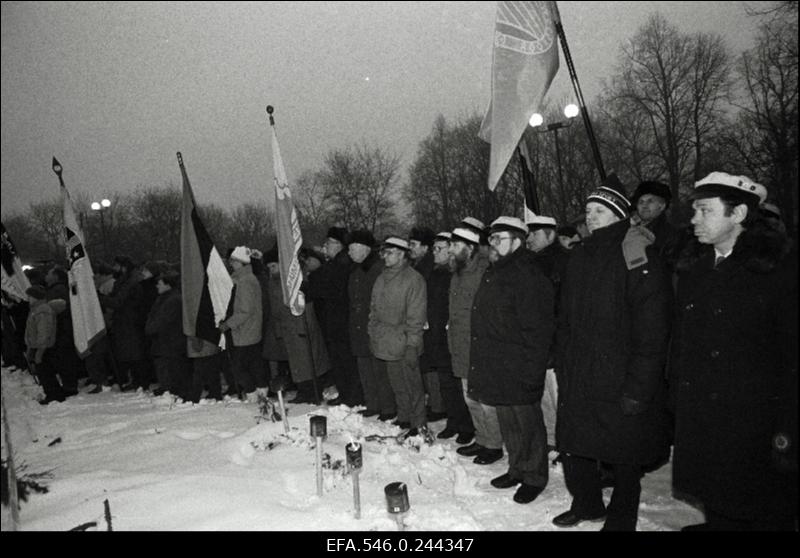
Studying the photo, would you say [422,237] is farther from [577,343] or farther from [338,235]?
[577,343]

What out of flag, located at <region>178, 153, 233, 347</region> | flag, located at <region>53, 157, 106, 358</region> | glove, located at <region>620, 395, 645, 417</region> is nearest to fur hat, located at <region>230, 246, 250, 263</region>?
flag, located at <region>178, 153, 233, 347</region>

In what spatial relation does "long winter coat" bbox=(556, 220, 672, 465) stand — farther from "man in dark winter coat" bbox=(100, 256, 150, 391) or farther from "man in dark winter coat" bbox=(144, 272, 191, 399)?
"man in dark winter coat" bbox=(100, 256, 150, 391)

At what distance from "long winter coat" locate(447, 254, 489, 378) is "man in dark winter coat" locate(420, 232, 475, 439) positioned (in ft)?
1.48

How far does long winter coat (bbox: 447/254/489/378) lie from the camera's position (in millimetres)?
5492

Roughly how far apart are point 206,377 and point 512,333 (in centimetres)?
522

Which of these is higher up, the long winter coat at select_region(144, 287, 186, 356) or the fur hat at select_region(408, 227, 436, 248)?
the fur hat at select_region(408, 227, 436, 248)

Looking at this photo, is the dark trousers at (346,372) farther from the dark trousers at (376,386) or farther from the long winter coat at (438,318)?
the long winter coat at (438,318)

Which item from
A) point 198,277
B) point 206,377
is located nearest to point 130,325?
point 206,377

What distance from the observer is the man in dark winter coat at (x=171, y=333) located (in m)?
8.00

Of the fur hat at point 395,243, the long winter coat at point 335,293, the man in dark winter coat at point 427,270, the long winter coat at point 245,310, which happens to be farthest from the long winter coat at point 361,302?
the long winter coat at point 245,310

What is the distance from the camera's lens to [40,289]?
29.2ft

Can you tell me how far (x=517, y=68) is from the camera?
4.88 meters

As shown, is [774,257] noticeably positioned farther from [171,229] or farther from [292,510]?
[171,229]

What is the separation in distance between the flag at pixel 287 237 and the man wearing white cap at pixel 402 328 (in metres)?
0.99
